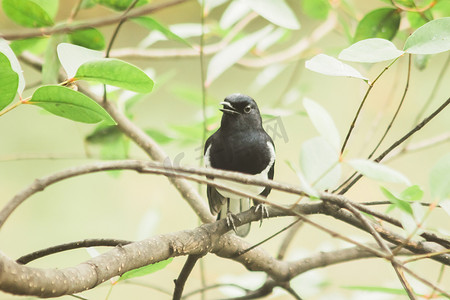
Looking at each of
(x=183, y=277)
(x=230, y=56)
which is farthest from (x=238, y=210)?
(x=183, y=277)

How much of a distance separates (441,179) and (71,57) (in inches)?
15.5

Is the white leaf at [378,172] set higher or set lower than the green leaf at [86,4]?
lower

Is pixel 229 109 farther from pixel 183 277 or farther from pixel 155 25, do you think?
pixel 183 277

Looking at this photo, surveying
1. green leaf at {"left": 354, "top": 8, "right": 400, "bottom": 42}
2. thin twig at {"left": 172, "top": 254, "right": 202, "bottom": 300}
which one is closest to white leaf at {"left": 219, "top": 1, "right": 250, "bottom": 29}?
green leaf at {"left": 354, "top": 8, "right": 400, "bottom": 42}

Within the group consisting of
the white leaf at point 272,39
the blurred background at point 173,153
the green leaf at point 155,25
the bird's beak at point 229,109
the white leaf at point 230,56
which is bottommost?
the green leaf at point 155,25

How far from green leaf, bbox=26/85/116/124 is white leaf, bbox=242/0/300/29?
9.2 inches

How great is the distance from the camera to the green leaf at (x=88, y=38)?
0.88m

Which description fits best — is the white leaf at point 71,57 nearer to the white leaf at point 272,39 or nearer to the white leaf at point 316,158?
the white leaf at point 316,158

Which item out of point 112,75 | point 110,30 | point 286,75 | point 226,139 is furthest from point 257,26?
point 112,75

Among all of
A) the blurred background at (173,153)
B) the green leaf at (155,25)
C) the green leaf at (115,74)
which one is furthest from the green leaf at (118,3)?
the blurred background at (173,153)

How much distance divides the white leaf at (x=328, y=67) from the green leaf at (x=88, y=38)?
39 centimetres

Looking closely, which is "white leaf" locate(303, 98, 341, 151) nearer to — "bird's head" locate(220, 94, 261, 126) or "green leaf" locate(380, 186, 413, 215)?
"green leaf" locate(380, 186, 413, 215)

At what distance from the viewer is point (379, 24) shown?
2.79 ft

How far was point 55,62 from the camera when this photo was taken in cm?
85
